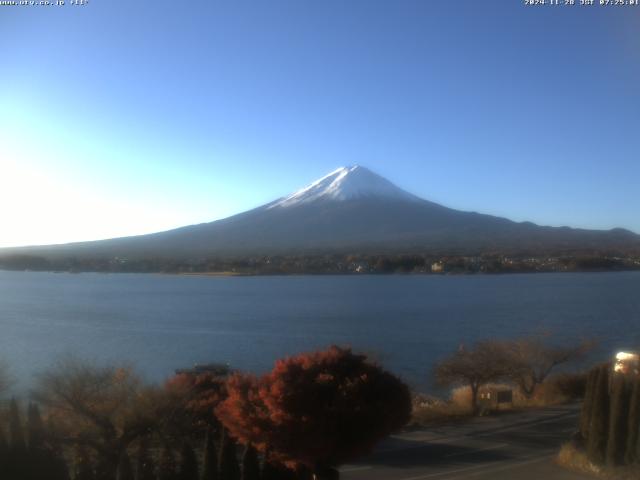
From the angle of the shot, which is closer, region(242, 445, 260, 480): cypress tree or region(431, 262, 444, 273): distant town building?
region(242, 445, 260, 480): cypress tree

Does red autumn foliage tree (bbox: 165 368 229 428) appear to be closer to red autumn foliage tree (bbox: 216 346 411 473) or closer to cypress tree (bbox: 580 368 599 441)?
red autumn foliage tree (bbox: 216 346 411 473)

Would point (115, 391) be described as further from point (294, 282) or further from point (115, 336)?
point (294, 282)

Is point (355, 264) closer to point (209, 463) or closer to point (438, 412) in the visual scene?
point (438, 412)

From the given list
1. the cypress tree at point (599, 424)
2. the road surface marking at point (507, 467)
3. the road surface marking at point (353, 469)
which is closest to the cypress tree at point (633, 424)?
the cypress tree at point (599, 424)

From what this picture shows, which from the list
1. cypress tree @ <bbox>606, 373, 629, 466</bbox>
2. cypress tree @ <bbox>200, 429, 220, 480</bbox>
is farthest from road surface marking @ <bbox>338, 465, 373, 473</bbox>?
cypress tree @ <bbox>606, 373, 629, 466</bbox>

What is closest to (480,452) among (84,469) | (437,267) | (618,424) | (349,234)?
(618,424)

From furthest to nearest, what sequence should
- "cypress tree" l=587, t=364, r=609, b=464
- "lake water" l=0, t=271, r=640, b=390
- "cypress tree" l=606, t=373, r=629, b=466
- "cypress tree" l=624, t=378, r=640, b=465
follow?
"lake water" l=0, t=271, r=640, b=390
"cypress tree" l=587, t=364, r=609, b=464
"cypress tree" l=606, t=373, r=629, b=466
"cypress tree" l=624, t=378, r=640, b=465

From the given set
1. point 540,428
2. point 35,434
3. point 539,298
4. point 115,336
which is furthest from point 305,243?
point 35,434
